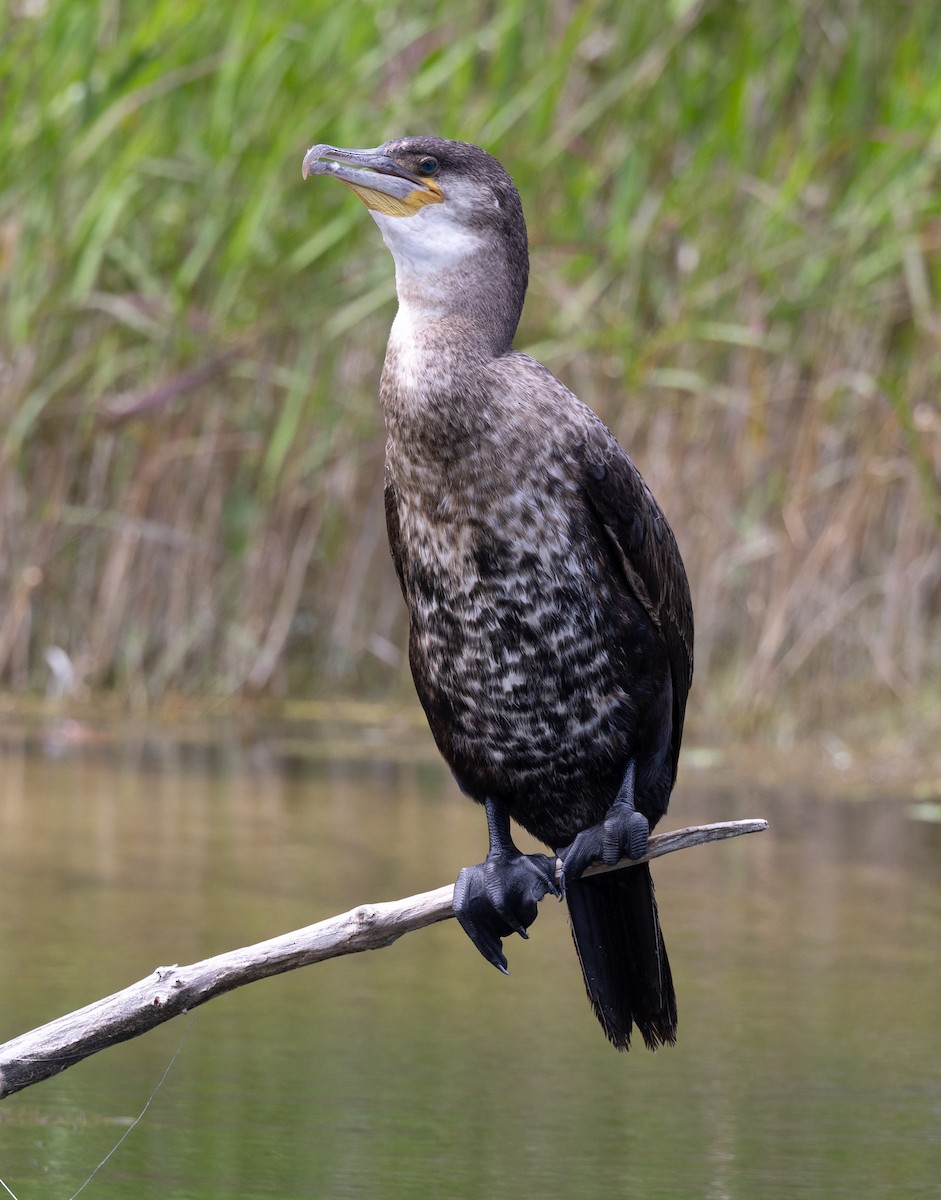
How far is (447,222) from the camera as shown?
2713mm

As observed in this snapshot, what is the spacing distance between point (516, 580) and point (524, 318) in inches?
165

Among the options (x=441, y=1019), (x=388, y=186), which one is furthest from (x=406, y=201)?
(x=441, y=1019)

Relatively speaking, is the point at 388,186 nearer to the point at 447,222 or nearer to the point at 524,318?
the point at 447,222

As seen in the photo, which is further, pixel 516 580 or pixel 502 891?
pixel 502 891

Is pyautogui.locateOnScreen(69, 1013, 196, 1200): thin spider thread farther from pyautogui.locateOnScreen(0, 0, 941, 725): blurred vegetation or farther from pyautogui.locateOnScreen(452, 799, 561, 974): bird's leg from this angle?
pyautogui.locateOnScreen(0, 0, 941, 725): blurred vegetation

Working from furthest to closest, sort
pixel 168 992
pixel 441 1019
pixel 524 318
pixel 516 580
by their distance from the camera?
pixel 524 318 < pixel 441 1019 < pixel 516 580 < pixel 168 992

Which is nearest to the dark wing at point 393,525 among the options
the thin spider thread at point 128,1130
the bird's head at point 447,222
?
the bird's head at point 447,222

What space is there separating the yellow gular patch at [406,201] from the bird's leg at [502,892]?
2.82ft

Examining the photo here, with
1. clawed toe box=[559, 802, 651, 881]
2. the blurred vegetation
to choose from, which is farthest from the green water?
the blurred vegetation

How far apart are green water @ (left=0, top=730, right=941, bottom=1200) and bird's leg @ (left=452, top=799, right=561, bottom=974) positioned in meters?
0.28

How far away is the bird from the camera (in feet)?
8.52

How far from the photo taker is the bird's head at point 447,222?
270cm

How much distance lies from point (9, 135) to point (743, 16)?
2.24m

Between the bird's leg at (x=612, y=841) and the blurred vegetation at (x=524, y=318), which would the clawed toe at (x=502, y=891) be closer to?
the bird's leg at (x=612, y=841)
